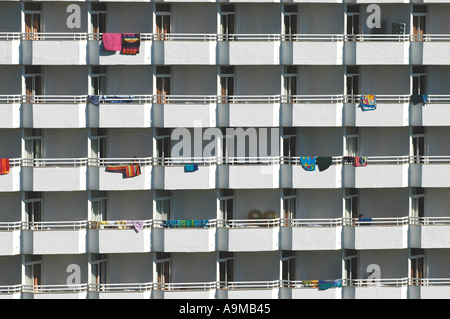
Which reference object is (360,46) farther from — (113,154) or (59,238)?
(59,238)

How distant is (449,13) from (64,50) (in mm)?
16632

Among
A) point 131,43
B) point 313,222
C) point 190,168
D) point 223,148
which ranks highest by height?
point 131,43

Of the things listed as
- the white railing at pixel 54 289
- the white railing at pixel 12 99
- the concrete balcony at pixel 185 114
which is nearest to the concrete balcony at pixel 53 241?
the white railing at pixel 54 289

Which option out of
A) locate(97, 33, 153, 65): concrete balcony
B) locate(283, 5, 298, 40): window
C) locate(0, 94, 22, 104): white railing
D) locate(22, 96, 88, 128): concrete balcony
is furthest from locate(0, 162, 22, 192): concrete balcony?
locate(283, 5, 298, 40): window

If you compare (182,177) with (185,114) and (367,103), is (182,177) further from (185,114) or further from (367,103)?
(367,103)

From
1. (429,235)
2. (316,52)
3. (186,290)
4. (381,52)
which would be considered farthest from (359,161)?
(186,290)

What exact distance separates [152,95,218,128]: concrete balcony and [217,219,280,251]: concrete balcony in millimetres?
4570

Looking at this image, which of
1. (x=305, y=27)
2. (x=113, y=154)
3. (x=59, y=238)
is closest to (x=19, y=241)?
(x=59, y=238)

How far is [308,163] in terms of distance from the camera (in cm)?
5481

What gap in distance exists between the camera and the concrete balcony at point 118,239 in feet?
178

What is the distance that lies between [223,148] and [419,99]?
28.3 feet

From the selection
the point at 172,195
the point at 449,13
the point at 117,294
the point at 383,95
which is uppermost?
the point at 449,13

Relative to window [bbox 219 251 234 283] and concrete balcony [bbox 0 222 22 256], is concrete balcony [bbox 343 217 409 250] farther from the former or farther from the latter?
concrete balcony [bbox 0 222 22 256]

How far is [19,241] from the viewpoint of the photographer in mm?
54250
